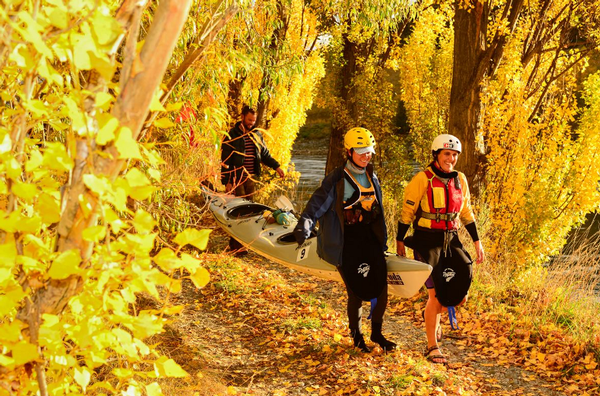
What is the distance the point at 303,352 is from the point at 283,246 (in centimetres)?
208

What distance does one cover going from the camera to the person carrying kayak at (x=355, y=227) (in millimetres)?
4723

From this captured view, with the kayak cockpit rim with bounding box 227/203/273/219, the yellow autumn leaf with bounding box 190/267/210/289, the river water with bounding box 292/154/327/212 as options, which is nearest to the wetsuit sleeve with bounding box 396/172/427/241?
the yellow autumn leaf with bounding box 190/267/210/289

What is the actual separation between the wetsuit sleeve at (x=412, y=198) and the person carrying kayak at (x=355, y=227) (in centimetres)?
19

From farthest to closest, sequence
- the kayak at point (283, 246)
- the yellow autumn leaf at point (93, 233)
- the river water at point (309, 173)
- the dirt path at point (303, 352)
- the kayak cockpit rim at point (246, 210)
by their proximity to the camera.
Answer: the river water at point (309, 173)
the kayak cockpit rim at point (246, 210)
the kayak at point (283, 246)
the dirt path at point (303, 352)
the yellow autumn leaf at point (93, 233)

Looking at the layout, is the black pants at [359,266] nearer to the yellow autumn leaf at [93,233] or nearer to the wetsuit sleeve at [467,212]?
the wetsuit sleeve at [467,212]

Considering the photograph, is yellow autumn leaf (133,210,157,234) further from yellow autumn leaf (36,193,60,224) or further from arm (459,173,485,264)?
arm (459,173,485,264)

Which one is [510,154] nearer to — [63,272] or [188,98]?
[188,98]

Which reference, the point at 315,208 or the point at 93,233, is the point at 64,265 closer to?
Answer: the point at 93,233

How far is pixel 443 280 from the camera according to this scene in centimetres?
468

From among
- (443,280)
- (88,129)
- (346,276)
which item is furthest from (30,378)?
(443,280)

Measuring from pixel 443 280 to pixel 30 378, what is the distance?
3656 mm

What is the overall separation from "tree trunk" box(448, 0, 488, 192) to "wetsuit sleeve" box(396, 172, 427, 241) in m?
4.53

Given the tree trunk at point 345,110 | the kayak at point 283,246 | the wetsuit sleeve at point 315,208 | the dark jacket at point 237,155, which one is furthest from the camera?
the tree trunk at point 345,110

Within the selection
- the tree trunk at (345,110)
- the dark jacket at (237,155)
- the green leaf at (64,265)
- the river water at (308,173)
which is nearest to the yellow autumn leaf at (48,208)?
the green leaf at (64,265)
